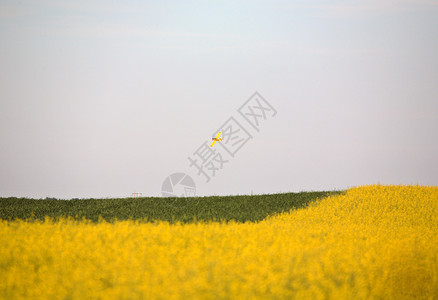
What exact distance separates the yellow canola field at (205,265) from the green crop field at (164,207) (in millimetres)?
8984

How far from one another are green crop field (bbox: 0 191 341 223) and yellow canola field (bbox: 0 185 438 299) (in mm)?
8984

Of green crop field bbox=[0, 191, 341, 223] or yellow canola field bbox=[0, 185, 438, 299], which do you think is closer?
yellow canola field bbox=[0, 185, 438, 299]

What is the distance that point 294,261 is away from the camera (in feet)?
31.9

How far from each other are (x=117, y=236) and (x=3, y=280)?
3.65 meters

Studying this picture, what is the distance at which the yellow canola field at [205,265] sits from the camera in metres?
7.79

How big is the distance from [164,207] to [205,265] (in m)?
17.7

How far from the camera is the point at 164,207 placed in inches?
1038

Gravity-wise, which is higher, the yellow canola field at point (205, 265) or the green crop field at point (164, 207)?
the green crop field at point (164, 207)

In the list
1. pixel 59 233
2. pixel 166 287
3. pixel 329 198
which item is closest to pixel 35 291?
pixel 166 287

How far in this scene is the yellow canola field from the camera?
779 cm

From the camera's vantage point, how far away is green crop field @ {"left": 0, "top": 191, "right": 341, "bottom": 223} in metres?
23.5

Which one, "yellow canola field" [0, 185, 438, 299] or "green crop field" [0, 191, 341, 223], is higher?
"green crop field" [0, 191, 341, 223]

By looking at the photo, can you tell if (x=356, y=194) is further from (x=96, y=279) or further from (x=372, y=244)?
(x=96, y=279)

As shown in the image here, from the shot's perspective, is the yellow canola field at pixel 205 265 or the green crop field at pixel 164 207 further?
the green crop field at pixel 164 207
